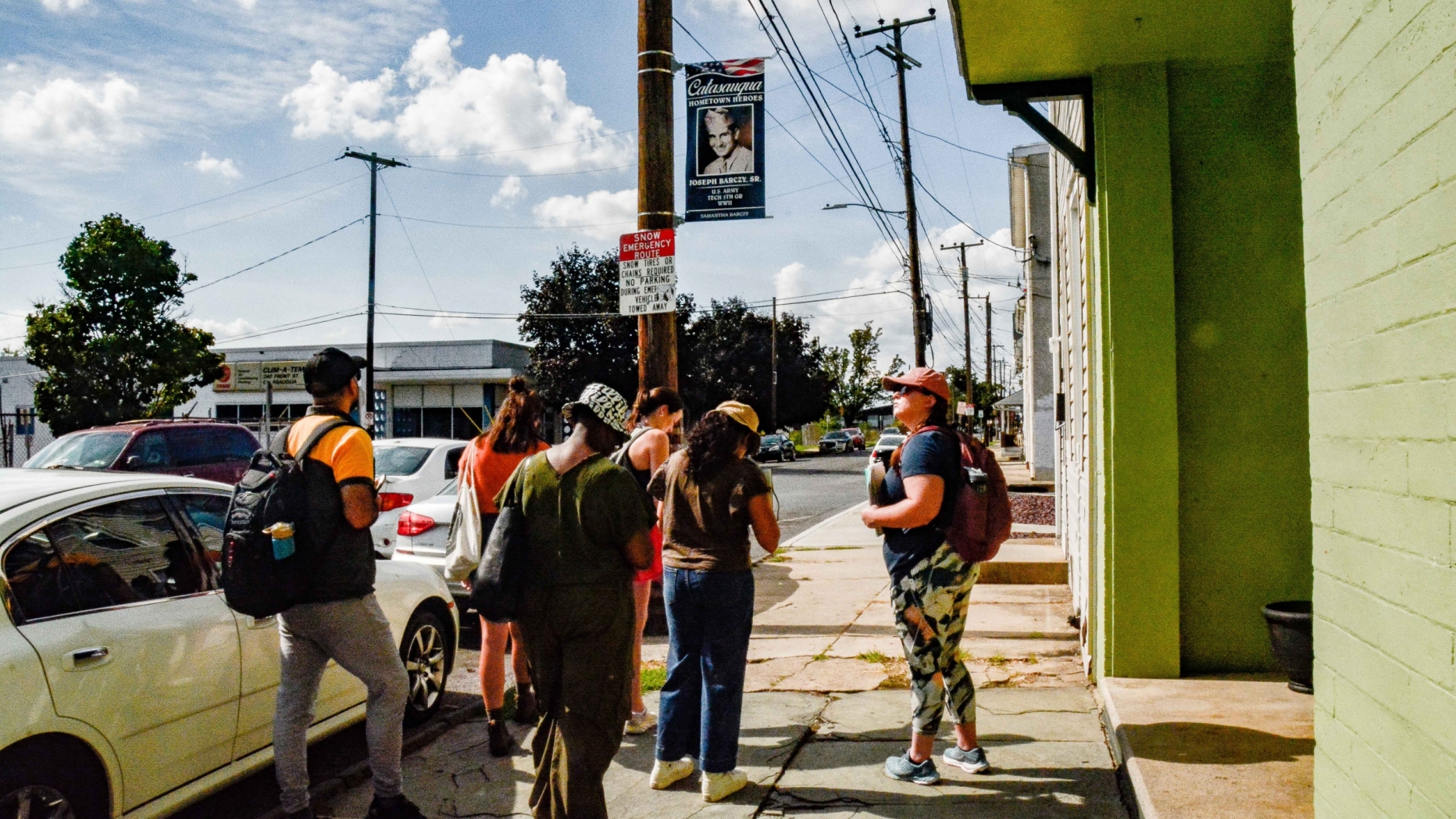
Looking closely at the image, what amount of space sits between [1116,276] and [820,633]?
3.64 metres

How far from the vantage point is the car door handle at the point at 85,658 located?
3375 millimetres

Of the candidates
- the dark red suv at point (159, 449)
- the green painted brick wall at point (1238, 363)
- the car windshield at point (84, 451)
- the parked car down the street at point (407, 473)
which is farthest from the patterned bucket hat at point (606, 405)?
the car windshield at point (84, 451)

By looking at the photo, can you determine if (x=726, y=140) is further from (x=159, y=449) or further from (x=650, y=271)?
(x=159, y=449)

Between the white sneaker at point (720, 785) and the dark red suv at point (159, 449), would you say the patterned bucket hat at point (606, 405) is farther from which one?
the dark red suv at point (159, 449)

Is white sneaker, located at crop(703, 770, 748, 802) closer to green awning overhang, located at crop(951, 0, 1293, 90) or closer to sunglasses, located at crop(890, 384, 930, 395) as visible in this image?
sunglasses, located at crop(890, 384, 930, 395)

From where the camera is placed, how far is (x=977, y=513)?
4.17 metres

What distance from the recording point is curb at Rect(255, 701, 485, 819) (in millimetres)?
4512

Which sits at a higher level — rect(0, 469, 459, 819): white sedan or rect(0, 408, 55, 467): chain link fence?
rect(0, 408, 55, 467): chain link fence

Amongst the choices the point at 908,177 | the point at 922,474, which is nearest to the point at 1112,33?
the point at 922,474

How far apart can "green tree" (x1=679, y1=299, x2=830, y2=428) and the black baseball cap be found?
3607 cm

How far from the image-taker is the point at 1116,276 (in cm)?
533

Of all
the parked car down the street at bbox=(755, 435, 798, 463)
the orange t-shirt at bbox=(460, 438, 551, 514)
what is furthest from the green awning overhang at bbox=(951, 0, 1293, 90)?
the parked car down the street at bbox=(755, 435, 798, 463)

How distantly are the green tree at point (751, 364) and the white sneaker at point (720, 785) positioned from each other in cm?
3603

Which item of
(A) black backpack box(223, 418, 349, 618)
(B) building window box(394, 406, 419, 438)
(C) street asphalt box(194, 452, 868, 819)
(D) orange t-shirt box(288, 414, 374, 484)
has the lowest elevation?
(C) street asphalt box(194, 452, 868, 819)
